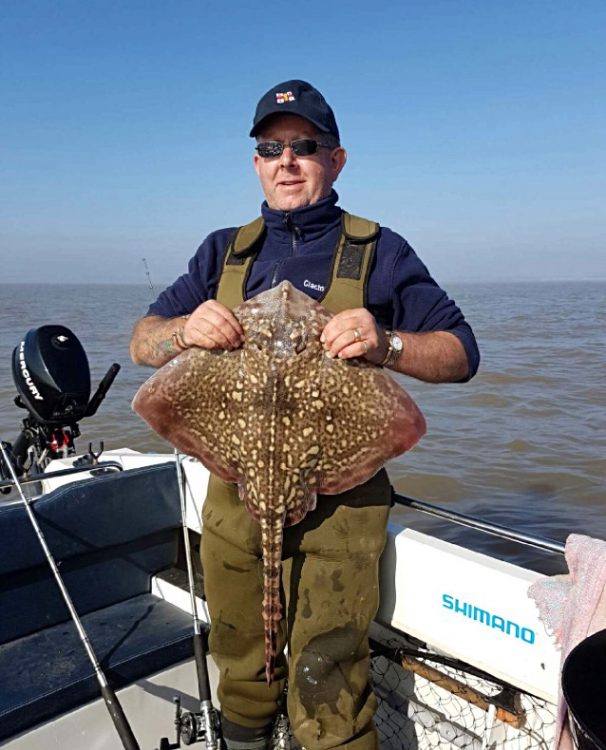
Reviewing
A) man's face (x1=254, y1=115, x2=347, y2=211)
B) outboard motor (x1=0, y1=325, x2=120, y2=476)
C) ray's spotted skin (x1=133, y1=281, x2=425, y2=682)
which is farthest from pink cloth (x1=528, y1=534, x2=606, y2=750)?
outboard motor (x1=0, y1=325, x2=120, y2=476)

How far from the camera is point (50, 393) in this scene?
16.4ft

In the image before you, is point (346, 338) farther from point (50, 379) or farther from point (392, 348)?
point (50, 379)

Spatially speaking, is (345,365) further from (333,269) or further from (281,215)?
(281,215)

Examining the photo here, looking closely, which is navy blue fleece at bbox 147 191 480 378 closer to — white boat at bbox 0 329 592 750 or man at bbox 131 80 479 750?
man at bbox 131 80 479 750

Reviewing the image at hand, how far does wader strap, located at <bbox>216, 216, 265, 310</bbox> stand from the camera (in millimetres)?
2938

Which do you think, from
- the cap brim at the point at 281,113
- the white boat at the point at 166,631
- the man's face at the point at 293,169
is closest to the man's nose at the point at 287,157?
the man's face at the point at 293,169

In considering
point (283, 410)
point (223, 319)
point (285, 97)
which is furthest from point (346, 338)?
point (285, 97)

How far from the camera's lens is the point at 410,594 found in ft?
10.3

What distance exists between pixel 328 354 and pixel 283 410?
266 millimetres

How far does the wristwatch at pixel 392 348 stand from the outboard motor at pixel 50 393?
10.6ft

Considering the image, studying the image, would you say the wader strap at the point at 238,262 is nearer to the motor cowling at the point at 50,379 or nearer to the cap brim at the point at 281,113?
the cap brim at the point at 281,113

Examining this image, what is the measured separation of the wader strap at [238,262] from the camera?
9.64ft

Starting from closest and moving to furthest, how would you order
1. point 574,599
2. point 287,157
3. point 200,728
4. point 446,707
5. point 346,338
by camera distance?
point 346,338 < point 574,599 < point 287,157 < point 200,728 < point 446,707

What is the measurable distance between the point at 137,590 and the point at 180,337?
7.53ft
